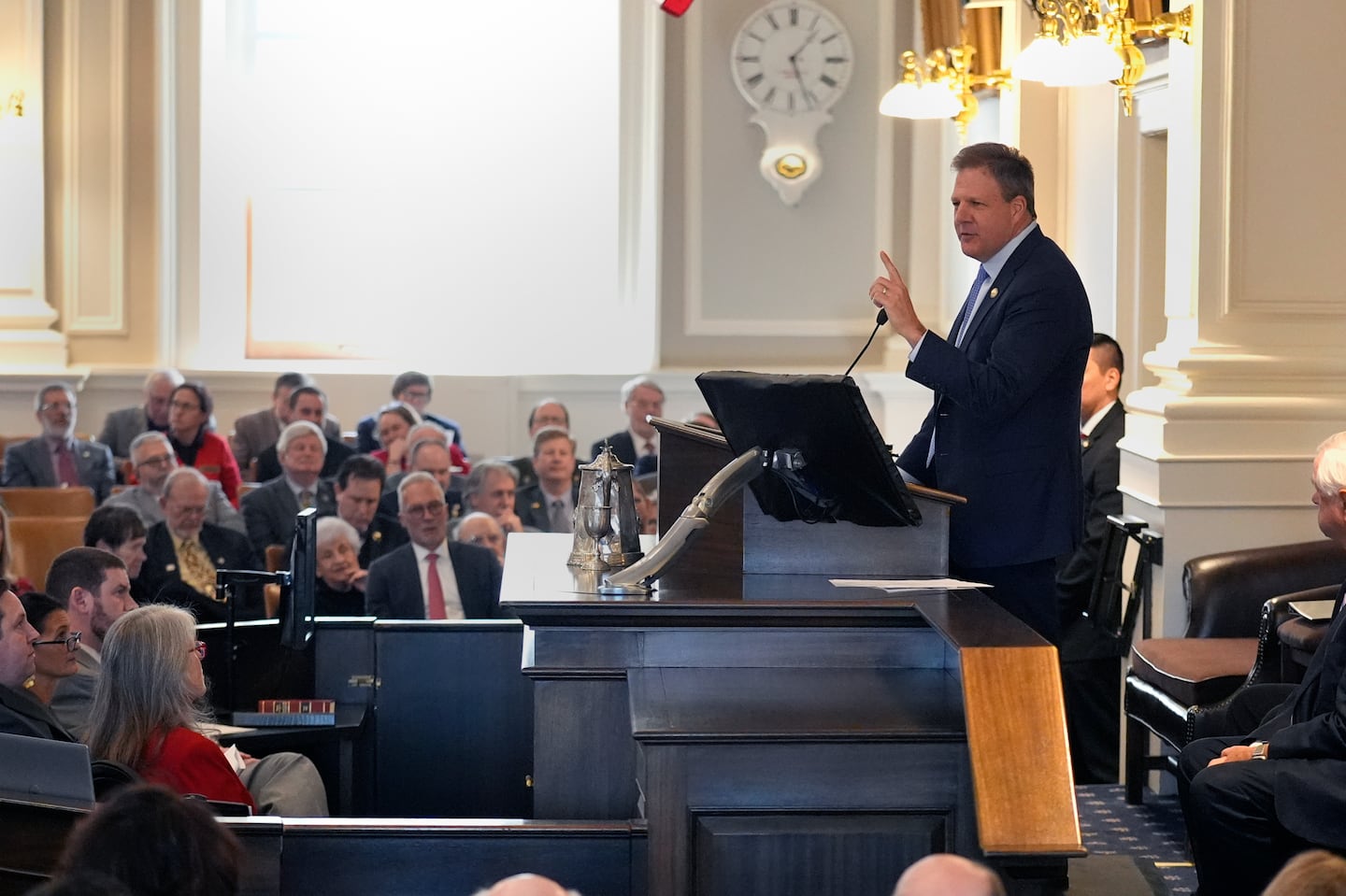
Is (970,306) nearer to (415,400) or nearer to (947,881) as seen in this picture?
(947,881)

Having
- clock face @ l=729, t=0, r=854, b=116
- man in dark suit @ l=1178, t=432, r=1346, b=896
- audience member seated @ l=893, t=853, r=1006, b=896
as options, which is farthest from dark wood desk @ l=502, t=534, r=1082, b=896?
clock face @ l=729, t=0, r=854, b=116

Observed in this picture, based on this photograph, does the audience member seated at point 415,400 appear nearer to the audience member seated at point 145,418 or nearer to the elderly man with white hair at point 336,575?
the audience member seated at point 145,418

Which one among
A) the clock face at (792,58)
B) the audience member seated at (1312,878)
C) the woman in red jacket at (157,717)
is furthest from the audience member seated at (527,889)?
the clock face at (792,58)

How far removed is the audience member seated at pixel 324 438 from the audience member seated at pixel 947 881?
6004 millimetres

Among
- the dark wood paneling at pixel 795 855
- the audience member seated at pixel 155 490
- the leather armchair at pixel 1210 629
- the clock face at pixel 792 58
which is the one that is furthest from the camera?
the clock face at pixel 792 58

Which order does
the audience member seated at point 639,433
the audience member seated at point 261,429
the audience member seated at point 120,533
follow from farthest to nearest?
the audience member seated at point 261,429, the audience member seated at point 639,433, the audience member seated at point 120,533

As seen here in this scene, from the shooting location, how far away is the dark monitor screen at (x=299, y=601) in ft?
12.8

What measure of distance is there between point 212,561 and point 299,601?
2.14 metres

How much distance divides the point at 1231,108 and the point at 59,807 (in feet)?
11.7

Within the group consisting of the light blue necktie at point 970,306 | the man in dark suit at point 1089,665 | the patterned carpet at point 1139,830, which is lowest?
the patterned carpet at point 1139,830

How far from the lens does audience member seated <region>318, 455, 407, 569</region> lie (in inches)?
240

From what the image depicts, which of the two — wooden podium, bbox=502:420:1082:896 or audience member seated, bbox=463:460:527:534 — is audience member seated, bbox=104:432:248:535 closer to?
audience member seated, bbox=463:460:527:534

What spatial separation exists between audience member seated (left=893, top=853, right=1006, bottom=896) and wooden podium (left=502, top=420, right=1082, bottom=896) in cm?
41

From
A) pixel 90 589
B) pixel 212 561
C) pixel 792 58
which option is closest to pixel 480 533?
pixel 212 561
